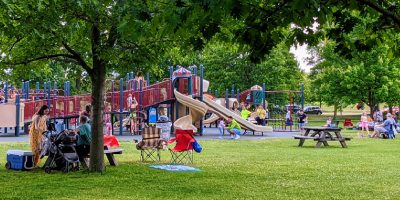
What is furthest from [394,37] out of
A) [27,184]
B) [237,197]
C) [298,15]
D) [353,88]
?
[353,88]

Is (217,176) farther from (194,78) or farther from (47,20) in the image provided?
(194,78)

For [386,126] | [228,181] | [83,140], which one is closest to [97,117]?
[83,140]

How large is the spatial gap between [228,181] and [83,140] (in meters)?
3.86

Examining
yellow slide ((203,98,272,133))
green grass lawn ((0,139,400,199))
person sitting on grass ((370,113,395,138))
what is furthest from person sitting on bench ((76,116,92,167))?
person sitting on grass ((370,113,395,138))

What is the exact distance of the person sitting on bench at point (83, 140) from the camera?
13289 mm

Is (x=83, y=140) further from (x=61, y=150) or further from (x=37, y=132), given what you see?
(x=37, y=132)

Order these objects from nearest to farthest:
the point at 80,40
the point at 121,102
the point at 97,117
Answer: the point at 97,117, the point at 80,40, the point at 121,102

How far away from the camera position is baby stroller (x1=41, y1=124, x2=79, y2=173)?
12.6 m

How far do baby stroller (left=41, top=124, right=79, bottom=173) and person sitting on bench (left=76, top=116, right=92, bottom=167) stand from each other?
0.25m

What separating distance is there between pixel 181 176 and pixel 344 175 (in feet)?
11.9

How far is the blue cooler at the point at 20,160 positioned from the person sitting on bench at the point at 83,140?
1.22 metres

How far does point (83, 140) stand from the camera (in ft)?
43.9

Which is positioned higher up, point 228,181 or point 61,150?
point 61,150

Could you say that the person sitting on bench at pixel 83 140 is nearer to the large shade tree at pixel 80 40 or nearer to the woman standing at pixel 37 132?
the large shade tree at pixel 80 40
